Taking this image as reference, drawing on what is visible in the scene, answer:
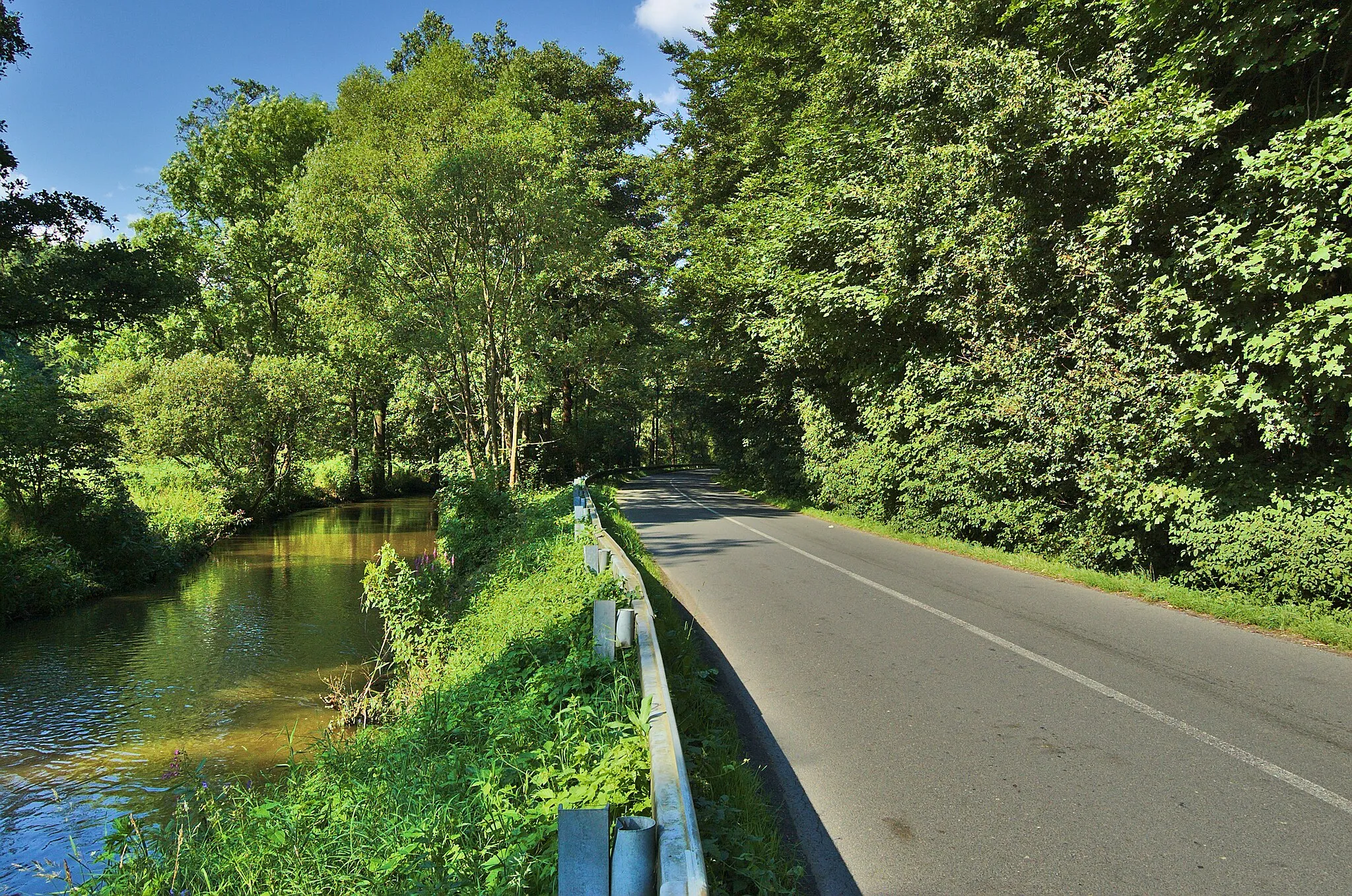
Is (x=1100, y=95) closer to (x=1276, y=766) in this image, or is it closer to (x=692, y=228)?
(x=1276, y=766)

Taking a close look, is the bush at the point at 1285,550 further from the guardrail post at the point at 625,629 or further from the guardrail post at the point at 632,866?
the guardrail post at the point at 632,866

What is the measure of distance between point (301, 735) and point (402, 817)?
15.7ft

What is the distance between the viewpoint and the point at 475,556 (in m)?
14.1

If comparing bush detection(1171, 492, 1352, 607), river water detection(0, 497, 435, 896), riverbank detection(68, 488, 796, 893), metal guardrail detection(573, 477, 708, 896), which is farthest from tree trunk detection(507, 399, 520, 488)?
metal guardrail detection(573, 477, 708, 896)

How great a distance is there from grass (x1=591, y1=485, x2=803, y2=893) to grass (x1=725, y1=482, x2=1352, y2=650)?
5721 mm

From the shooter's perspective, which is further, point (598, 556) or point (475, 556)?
point (475, 556)

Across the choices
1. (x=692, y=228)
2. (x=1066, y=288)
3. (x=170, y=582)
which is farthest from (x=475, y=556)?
(x=692, y=228)

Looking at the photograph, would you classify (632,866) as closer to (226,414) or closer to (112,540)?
(112,540)

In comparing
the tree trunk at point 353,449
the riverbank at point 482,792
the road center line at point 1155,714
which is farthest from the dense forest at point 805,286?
the riverbank at point 482,792

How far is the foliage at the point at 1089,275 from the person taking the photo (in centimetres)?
Result: 772

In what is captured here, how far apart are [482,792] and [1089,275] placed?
1011 cm

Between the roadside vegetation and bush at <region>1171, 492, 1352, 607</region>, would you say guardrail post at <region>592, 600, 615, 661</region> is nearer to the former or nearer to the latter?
bush at <region>1171, 492, 1352, 607</region>

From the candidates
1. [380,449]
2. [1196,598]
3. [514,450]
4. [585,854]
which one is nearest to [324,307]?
[514,450]

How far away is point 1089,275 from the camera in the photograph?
10242 mm
